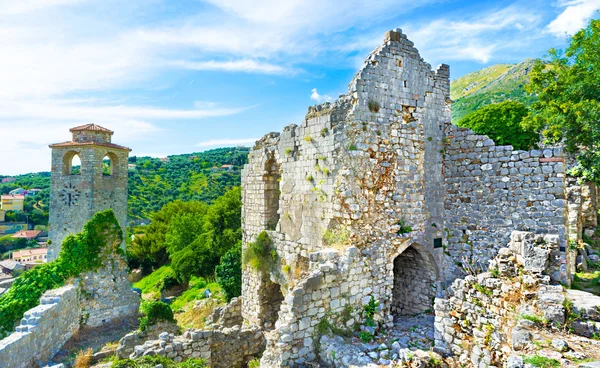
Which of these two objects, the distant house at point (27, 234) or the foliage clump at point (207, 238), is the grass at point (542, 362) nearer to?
the foliage clump at point (207, 238)

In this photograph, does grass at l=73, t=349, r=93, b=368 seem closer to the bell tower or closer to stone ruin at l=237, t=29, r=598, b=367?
stone ruin at l=237, t=29, r=598, b=367

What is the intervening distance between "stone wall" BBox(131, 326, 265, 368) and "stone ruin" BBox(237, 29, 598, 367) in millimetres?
1747

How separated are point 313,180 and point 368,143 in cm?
166

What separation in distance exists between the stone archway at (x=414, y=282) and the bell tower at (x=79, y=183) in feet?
77.4

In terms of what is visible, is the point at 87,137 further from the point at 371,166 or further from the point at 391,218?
the point at 391,218

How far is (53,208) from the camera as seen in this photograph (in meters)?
27.1

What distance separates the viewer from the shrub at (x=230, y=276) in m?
18.9

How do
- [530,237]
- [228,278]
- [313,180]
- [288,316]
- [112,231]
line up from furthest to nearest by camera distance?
[228,278], [112,231], [313,180], [530,237], [288,316]

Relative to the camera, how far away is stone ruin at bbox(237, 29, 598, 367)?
7.69 m

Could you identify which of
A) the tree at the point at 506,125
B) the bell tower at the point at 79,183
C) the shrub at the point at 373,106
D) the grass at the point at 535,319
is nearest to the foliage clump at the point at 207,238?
the bell tower at the point at 79,183

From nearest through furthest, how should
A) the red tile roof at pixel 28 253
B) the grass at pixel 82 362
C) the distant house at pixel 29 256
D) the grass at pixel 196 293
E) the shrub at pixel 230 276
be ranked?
the grass at pixel 82 362, the shrub at pixel 230 276, the grass at pixel 196 293, the distant house at pixel 29 256, the red tile roof at pixel 28 253

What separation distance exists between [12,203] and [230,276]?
7522cm

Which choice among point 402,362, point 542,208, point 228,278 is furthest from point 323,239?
point 228,278

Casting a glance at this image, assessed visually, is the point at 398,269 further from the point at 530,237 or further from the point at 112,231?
the point at 112,231
